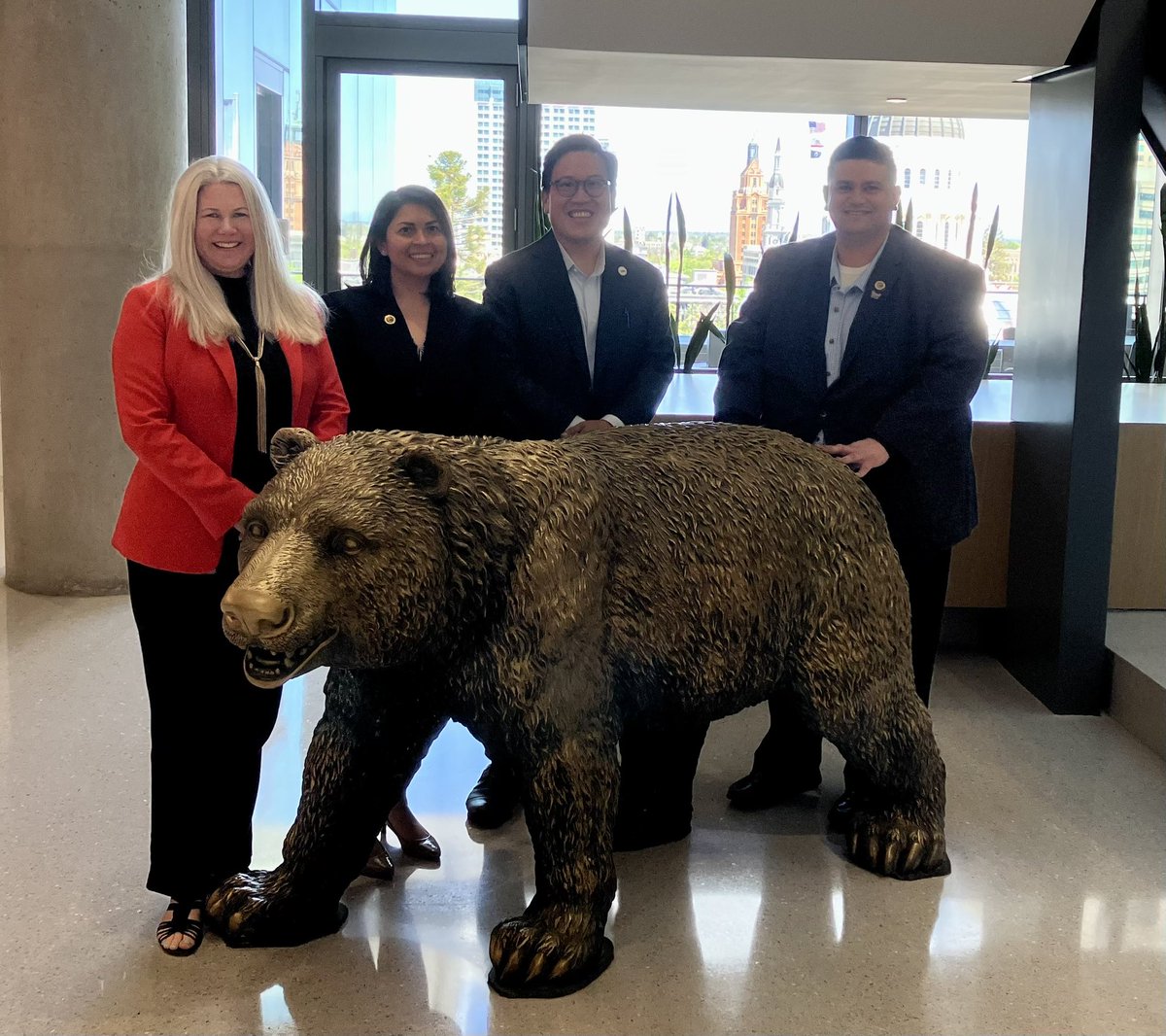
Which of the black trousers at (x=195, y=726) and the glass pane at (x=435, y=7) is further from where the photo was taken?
the glass pane at (x=435, y=7)

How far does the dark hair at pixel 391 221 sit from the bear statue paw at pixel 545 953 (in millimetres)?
1356

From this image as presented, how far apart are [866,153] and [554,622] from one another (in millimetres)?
1408

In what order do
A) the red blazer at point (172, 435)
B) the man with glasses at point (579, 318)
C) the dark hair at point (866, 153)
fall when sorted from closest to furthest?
the red blazer at point (172, 435) → the dark hair at point (866, 153) → the man with glasses at point (579, 318)

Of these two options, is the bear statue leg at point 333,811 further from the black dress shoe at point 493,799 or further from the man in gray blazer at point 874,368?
the man in gray blazer at point 874,368

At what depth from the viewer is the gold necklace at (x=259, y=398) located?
2195 millimetres

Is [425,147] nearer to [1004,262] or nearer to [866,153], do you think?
[1004,262]

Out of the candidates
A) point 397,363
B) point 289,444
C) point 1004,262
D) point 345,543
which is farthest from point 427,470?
point 1004,262

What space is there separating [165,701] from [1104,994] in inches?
70.7

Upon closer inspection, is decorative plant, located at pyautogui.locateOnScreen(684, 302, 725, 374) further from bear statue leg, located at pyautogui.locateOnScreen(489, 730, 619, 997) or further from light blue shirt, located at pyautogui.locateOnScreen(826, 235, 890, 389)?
bear statue leg, located at pyautogui.locateOnScreen(489, 730, 619, 997)

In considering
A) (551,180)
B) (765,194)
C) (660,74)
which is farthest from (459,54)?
(551,180)

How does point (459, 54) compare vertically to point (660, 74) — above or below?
above

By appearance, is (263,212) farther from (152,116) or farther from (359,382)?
(152,116)

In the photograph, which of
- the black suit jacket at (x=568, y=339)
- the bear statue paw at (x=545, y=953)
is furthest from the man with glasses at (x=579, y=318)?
the bear statue paw at (x=545, y=953)

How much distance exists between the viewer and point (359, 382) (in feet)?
8.48
